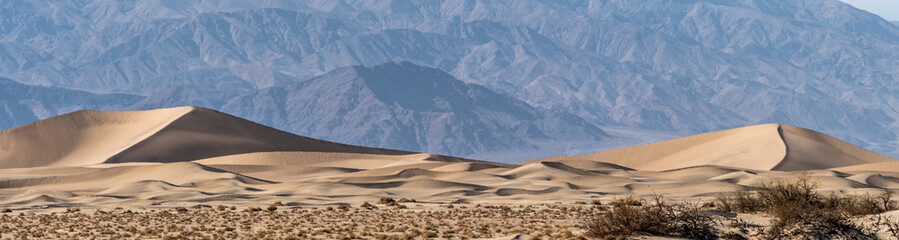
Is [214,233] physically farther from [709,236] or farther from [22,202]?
[22,202]

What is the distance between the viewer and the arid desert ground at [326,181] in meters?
33.6

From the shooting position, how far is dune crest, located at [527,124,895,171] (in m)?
113

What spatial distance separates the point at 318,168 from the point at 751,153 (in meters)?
51.1

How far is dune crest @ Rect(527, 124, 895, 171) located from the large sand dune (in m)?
0.20

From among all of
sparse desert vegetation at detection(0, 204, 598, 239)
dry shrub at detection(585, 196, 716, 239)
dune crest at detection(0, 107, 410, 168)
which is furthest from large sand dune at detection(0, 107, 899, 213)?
dry shrub at detection(585, 196, 716, 239)

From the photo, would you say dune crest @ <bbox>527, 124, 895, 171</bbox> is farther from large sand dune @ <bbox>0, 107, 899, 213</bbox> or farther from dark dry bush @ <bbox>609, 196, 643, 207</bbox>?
dark dry bush @ <bbox>609, 196, 643, 207</bbox>

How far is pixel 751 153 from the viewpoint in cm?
11775

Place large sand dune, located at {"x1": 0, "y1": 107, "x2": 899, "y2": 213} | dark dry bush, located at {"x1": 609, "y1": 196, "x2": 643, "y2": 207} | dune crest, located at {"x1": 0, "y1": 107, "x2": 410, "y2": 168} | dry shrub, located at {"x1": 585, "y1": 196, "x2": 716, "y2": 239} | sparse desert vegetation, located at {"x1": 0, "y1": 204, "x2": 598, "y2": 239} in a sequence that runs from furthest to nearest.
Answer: dune crest, located at {"x1": 0, "y1": 107, "x2": 410, "y2": 168}, large sand dune, located at {"x1": 0, "y1": 107, "x2": 899, "y2": 213}, sparse desert vegetation, located at {"x1": 0, "y1": 204, "x2": 598, "y2": 239}, dark dry bush, located at {"x1": 609, "y1": 196, "x2": 643, "y2": 207}, dry shrub, located at {"x1": 585, "y1": 196, "x2": 716, "y2": 239}

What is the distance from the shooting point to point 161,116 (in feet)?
416

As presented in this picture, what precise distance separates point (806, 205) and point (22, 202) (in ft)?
138

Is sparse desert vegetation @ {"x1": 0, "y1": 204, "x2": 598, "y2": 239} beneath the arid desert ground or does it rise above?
beneath

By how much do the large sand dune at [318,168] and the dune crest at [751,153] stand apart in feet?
0.67

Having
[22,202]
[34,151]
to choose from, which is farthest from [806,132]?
[22,202]

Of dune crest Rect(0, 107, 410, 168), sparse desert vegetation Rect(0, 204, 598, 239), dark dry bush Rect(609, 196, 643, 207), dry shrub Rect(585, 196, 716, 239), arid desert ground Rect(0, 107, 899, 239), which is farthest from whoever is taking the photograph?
dune crest Rect(0, 107, 410, 168)
